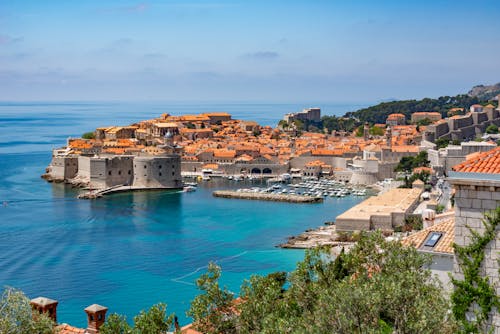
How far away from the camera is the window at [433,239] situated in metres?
5.59

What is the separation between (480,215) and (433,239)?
6.73 ft

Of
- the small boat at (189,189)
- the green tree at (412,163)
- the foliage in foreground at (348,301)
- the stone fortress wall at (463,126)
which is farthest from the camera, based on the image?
the stone fortress wall at (463,126)

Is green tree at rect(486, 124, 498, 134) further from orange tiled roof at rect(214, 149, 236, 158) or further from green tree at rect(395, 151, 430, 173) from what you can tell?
orange tiled roof at rect(214, 149, 236, 158)

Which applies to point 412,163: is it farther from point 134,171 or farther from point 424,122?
point 424,122

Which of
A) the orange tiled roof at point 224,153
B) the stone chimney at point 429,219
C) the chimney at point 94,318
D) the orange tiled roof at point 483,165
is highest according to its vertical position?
the orange tiled roof at point 483,165

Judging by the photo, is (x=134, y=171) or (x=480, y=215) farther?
(x=134, y=171)

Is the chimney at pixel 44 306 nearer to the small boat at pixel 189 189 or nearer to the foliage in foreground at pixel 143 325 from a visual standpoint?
the foliage in foreground at pixel 143 325

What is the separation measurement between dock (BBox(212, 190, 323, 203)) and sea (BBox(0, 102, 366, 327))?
0.54 meters

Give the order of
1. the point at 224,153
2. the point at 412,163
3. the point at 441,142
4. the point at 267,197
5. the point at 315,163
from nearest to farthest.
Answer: the point at 267,197
the point at 412,163
the point at 315,163
the point at 441,142
the point at 224,153

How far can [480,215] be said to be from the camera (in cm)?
367

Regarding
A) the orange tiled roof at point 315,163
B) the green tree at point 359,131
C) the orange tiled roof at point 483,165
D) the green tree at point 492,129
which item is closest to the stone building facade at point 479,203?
the orange tiled roof at point 483,165

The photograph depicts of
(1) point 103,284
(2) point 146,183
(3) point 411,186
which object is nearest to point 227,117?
(2) point 146,183

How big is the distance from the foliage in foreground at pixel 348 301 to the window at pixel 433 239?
41 centimetres

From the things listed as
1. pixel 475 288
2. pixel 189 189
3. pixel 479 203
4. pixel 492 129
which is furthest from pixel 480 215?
pixel 492 129
